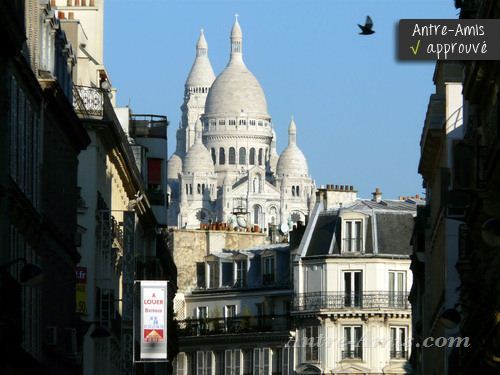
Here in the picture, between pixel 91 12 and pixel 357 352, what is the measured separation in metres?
48.3

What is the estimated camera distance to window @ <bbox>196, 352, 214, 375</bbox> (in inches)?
5047

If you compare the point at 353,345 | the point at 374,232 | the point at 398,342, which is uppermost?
the point at 374,232

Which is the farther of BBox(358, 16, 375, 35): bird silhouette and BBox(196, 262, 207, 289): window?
BBox(196, 262, 207, 289): window

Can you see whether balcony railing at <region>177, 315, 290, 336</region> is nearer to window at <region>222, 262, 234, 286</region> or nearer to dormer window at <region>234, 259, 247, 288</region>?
dormer window at <region>234, 259, 247, 288</region>

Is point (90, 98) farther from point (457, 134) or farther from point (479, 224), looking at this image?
point (479, 224)

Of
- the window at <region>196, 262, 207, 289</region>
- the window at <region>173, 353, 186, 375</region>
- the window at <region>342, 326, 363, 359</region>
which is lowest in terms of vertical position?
the window at <region>173, 353, 186, 375</region>

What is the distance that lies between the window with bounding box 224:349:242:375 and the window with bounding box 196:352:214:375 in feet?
2.89

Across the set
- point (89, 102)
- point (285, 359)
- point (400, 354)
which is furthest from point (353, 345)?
point (89, 102)

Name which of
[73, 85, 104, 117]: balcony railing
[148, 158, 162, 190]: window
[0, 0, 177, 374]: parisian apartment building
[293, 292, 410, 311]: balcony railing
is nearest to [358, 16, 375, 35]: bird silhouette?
[0, 0, 177, 374]: parisian apartment building

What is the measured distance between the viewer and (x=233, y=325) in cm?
12900

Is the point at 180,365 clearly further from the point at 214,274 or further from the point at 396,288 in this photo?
the point at 396,288

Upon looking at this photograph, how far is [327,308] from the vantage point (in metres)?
121

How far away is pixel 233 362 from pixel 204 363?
2019 millimetres

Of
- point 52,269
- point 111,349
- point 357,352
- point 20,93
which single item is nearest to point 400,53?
point 20,93
